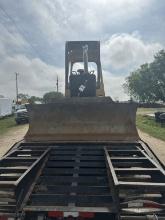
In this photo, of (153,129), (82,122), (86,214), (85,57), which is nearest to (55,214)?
(86,214)

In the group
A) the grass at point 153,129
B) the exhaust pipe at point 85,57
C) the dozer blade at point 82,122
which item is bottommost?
the grass at point 153,129

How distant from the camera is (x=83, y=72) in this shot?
29.7 ft

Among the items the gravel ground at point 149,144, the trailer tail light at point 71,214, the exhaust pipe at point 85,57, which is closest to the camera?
the trailer tail light at point 71,214

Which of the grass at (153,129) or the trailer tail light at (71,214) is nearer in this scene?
the trailer tail light at (71,214)

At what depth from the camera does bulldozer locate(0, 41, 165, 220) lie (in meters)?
4.12

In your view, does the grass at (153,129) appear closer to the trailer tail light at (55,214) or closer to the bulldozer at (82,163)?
the bulldozer at (82,163)

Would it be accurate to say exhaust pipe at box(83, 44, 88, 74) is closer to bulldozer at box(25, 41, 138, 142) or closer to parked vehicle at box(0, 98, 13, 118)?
bulldozer at box(25, 41, 138, 142)

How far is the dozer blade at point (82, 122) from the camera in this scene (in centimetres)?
746

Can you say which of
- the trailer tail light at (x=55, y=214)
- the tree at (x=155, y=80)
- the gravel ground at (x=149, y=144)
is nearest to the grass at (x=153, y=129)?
the gravel ground at (x=149, y=144)

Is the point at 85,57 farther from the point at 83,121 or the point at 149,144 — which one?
the point at 149,144

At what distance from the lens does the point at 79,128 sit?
7605 mm

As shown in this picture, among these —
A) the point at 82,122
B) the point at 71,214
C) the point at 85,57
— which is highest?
the point at 85,57

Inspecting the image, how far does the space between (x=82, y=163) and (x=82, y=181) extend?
0.82m

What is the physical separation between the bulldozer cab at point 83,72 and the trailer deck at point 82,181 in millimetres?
2149
